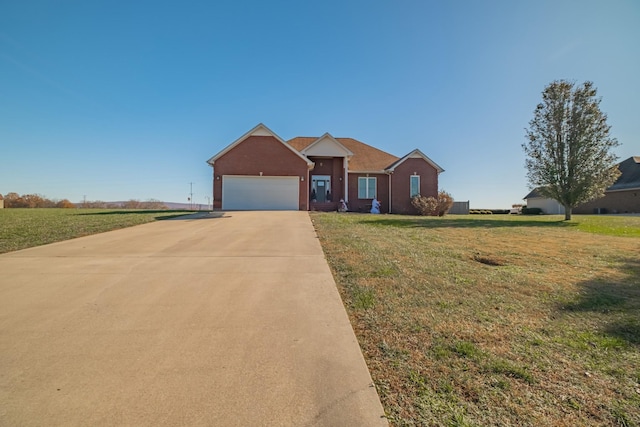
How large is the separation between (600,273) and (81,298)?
8.68 m

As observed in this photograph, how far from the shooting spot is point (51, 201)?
36.3m

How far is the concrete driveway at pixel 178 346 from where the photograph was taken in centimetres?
242

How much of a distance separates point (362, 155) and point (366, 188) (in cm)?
368

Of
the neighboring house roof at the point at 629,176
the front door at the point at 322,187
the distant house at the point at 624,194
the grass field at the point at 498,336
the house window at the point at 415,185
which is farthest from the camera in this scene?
the neighboring house roof at the point at 629,176

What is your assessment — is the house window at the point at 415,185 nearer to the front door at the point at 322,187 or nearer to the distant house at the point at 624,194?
the front door at the point at 322,187

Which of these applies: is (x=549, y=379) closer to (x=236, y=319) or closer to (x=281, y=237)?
(x=236, y=319)

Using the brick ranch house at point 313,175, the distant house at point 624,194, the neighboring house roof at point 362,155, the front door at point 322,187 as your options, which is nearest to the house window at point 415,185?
the brick ranch house at point 313,175

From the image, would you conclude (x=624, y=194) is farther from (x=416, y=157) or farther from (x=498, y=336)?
(x=498, y=336)

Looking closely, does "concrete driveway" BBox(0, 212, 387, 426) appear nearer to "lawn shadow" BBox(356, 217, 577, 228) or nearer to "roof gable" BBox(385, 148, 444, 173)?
"lawn shadow" BBox(356, 217, 577, 228)

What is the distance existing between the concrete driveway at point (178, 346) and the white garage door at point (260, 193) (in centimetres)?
1467

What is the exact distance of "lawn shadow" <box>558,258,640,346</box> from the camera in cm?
361

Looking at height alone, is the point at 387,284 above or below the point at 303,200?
below

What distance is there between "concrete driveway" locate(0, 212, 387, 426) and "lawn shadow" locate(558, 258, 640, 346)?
303cm

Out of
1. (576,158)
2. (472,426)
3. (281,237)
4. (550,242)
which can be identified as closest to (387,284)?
(472,426)
